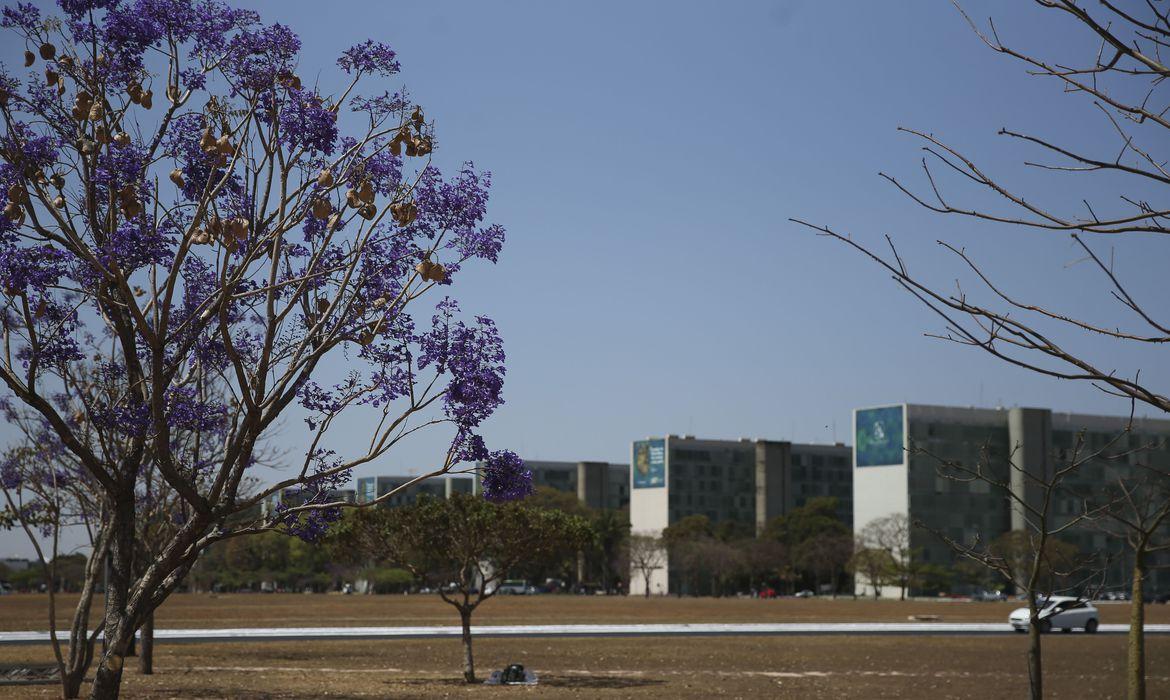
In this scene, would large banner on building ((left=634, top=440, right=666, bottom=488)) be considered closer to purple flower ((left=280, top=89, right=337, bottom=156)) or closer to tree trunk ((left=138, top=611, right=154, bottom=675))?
tree trunk ((left=138, top=611, right=154, bottom=675))

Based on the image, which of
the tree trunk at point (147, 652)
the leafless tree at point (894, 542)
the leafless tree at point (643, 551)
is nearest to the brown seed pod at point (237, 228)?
the tree trunk at point (147, 652)

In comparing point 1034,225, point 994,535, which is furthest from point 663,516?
point 1034,225

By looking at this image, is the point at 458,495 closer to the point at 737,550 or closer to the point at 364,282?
the point at 364,282

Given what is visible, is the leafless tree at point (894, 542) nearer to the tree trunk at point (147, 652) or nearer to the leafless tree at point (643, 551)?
the leafless tree at point (643, 551)

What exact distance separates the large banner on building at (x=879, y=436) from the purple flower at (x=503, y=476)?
122049 millimetres

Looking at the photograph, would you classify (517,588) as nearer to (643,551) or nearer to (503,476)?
(643,551)

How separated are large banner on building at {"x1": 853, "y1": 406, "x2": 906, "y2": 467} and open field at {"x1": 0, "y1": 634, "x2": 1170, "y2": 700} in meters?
90.6

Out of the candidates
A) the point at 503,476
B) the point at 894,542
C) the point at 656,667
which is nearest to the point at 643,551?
the point at 894,542

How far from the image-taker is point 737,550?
140125 mm

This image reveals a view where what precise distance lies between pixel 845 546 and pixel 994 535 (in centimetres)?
1584

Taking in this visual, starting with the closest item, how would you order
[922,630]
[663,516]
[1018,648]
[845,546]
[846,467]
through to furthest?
[1018,648], [922,630], [845,546], [663,516], [846,467]

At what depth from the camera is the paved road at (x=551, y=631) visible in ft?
145

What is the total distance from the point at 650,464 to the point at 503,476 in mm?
159401

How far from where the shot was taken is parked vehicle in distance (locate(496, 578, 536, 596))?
14112 cm
